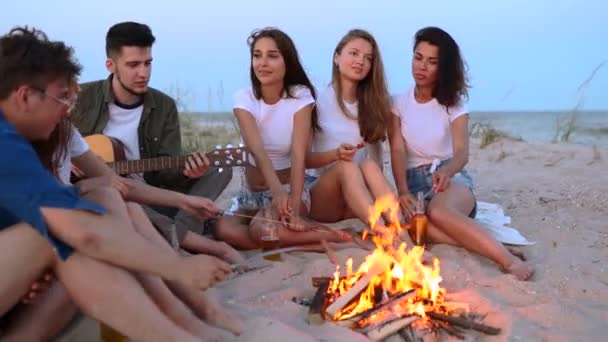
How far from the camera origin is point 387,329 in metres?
2.93

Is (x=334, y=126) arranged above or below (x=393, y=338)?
above

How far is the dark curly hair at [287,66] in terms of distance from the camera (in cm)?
459

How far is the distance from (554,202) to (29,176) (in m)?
4.67

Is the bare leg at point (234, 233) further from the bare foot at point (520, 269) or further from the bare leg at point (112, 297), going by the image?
the bare leg at point (112, 297)

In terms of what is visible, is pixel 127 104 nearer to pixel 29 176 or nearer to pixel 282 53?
pixel 282 53

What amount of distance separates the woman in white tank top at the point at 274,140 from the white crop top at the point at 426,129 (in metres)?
0.67

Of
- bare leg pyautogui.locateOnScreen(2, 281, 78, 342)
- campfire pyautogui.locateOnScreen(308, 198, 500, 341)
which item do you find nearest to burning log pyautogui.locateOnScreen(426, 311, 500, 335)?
campfire pyautogui.locateOnScreen(308, 198, 500, 341)

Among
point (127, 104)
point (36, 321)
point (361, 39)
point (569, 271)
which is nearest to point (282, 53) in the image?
point (361, 39)

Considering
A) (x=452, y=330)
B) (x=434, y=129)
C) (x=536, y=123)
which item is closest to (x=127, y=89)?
(x=434, y=129)

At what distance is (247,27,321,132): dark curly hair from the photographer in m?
4.59

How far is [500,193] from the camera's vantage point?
6328 mm

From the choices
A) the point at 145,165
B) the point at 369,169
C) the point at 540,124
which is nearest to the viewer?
the point at 369,169

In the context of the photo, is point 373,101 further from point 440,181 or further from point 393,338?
point 393,338

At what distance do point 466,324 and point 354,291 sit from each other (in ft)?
1.72
